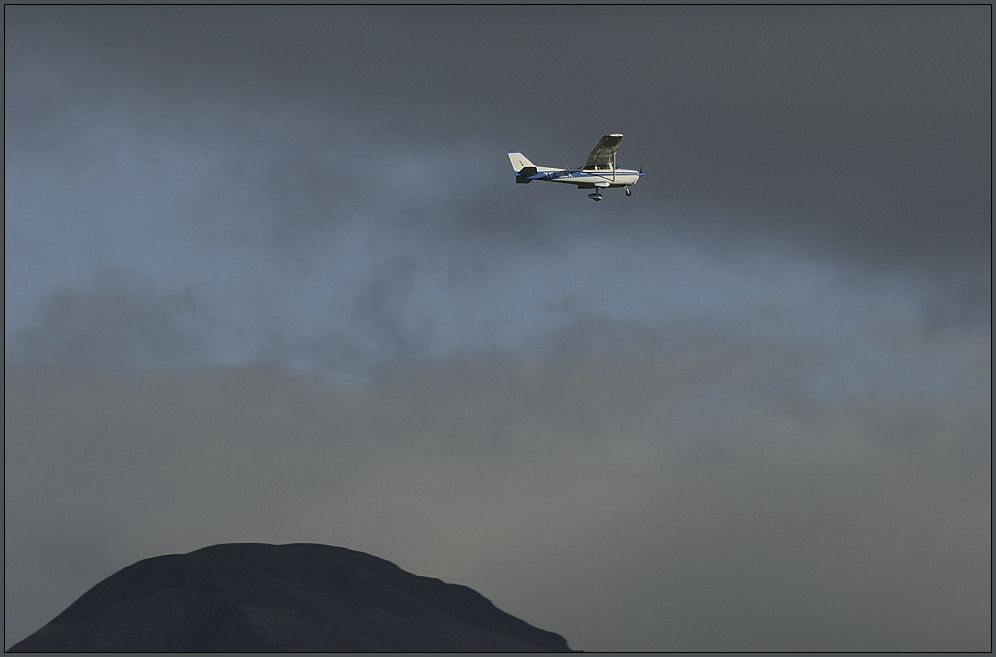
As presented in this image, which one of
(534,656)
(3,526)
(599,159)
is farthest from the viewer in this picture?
(534,656)

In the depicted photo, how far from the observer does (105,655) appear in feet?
655

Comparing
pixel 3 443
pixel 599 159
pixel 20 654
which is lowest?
pixel 20 654

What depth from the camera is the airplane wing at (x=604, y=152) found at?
140663 millimetres

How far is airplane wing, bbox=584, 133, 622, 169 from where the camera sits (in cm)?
14066

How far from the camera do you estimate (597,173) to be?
142875mm

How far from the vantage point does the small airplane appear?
14038cm

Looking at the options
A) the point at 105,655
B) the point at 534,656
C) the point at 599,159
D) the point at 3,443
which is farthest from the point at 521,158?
the point at 105,655

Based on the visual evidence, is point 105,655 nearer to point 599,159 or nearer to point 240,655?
point 240,655

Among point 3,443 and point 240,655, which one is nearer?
point 3,443

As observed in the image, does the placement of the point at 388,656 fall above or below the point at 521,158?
below

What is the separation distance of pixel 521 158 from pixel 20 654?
91088 mm

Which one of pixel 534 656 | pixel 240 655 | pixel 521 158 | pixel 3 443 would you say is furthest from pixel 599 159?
pixel 240 655

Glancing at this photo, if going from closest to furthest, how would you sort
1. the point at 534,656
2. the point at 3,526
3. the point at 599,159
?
the point at 599,159 < the point at 3,526 < the point at 534,656

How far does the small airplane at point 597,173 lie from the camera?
140375mm
